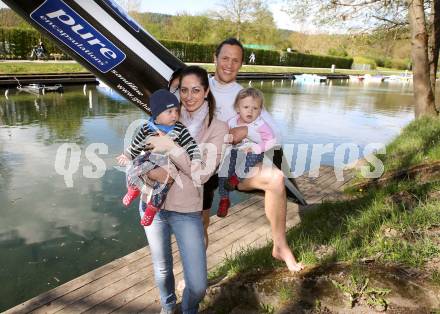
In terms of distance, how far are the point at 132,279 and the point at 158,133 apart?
1965mm

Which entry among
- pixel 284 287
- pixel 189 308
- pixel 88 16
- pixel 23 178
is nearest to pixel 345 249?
pixel 284 287

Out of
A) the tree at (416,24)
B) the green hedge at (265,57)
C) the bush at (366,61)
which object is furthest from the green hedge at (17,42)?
the bush at (366,61)

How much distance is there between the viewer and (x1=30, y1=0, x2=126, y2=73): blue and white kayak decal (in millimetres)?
3703

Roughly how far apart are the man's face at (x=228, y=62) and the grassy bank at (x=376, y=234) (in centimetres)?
154

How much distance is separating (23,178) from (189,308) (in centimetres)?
613

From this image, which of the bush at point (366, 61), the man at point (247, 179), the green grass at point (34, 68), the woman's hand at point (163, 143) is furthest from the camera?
the bush at point (366, 61)

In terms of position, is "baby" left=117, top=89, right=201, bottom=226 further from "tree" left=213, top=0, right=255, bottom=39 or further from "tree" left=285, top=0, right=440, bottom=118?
"tree" left=213, top=0, right=255, bottom=39

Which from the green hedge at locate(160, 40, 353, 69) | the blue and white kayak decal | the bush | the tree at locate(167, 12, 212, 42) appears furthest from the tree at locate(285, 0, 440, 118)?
the bush

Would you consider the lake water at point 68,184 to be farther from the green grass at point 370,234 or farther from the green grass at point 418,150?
the green grass at point 418,150

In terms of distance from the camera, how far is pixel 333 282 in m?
2.61

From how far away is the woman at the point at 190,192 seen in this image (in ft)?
7.96

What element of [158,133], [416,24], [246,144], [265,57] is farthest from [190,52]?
[158,133]

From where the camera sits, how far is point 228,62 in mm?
3045

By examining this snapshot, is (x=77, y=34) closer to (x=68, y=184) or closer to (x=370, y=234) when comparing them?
(x=370, y=234)
